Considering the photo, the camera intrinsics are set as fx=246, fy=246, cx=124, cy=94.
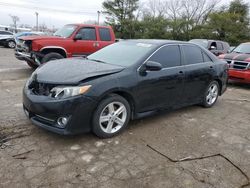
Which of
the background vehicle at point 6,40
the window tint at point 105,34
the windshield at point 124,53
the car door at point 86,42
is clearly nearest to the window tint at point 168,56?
the windshield at point 124,53

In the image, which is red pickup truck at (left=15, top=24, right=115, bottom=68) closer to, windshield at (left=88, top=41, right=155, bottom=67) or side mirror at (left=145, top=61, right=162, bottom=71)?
windshield at (left=88, top=41, right=155, bottom=67)

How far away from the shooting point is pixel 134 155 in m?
3.30

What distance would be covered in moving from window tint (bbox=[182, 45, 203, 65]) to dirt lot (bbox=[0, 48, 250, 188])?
120 cm

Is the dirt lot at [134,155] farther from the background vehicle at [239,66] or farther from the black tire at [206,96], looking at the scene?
the background vehicle at [239,66]

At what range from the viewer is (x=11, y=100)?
17.5ft

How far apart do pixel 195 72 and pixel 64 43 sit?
4.94 meters

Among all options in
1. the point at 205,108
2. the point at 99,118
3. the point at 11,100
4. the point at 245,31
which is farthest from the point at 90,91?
the point at 245,31

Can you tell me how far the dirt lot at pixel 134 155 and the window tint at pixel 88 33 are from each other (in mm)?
4796

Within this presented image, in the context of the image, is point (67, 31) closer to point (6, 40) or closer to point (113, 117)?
point (113, 117)

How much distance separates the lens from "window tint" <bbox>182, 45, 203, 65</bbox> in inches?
194

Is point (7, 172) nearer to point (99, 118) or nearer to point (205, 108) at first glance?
point (99, 118)

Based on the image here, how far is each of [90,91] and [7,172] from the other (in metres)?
1.38

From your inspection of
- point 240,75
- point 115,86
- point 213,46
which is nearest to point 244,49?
point 240,75

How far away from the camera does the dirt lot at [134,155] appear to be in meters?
2.77
